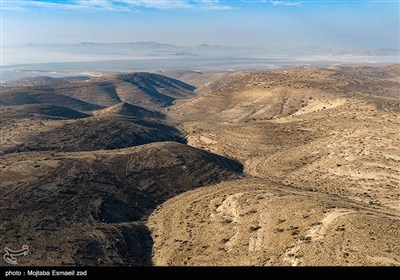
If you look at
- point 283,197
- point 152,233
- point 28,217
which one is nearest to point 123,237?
point 152,233

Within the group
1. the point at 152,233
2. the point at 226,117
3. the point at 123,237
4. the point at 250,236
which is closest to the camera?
the point at 250,236

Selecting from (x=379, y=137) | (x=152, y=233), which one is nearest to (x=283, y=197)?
(x=152, y=233)

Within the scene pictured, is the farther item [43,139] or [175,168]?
[43,139]
